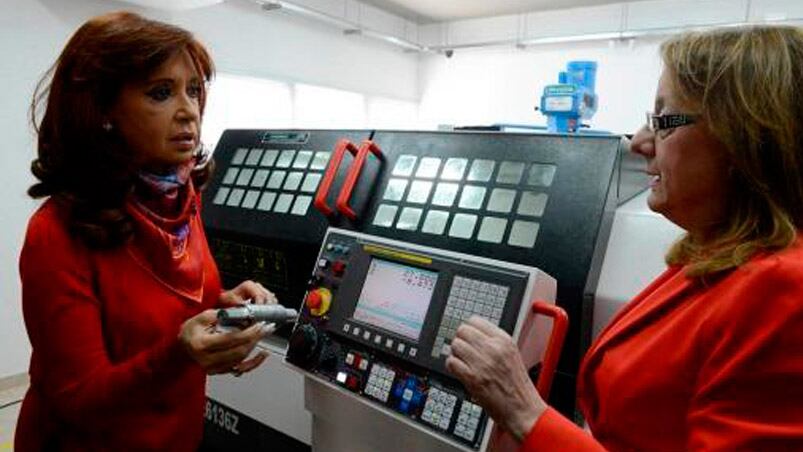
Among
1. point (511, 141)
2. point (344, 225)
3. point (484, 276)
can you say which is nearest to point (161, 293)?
point (344, 225)

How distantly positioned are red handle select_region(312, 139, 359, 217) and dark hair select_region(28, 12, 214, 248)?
18.5 inches

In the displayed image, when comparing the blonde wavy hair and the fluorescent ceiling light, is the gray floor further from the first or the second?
the fluorescent ceiling light

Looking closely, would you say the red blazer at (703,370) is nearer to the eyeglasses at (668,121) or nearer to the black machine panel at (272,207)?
the eyeglasses at (668,121)

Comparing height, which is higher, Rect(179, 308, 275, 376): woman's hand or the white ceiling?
the white ceiling

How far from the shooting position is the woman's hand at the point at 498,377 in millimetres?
819

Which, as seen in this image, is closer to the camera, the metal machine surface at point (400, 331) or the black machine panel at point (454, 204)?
the metal machine surface at point (400, 331)

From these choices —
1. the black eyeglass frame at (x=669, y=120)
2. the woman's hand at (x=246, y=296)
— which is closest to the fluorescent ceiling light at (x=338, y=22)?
the woman's hand at (x=246, y=296)

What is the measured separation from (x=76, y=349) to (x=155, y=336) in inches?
5.5

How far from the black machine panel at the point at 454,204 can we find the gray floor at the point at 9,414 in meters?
1.96

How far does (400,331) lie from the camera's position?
1.08 metres

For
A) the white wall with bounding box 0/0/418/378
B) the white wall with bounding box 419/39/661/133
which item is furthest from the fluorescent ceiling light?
the white wall with bounding box 419/39/661/133

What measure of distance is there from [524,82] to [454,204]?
5646 mm

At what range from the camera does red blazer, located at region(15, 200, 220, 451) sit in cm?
96

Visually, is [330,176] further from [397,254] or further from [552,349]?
[552,349]
